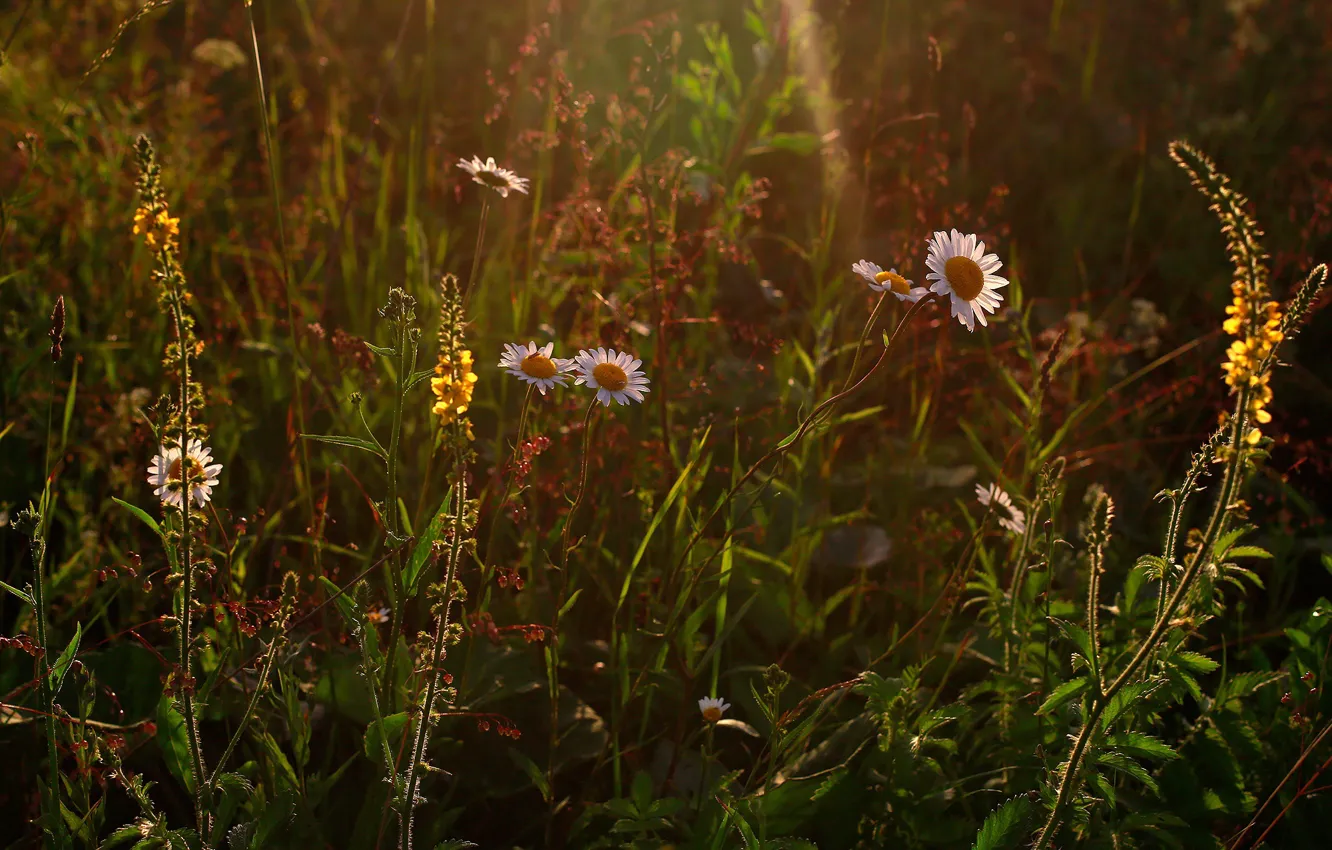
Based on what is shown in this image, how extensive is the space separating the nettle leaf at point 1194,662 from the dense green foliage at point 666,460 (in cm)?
2

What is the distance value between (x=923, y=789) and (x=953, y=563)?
68 centimetres

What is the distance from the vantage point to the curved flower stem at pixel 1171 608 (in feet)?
3.30

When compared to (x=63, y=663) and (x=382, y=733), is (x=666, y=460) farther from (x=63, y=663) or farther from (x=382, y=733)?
(x=63, y=663)

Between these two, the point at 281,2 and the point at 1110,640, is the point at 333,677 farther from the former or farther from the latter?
the point at 281,2

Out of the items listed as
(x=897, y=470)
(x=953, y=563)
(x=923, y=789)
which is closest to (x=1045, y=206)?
(x=897, y=470)

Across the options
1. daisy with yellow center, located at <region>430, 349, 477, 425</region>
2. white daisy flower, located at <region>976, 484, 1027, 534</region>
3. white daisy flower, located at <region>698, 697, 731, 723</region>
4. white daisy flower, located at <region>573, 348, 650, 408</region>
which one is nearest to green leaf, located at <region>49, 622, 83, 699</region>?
daisy with yellow center, located at <region>430, 349, 477, 425</region>

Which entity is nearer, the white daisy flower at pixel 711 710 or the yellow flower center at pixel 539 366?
the yellow flower center at pixel 539 366

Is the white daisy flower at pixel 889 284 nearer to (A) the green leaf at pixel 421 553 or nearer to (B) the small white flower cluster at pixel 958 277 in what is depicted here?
(B) the small white flower cluster at pixel 958 277

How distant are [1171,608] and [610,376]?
700mm

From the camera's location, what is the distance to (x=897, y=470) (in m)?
2.28

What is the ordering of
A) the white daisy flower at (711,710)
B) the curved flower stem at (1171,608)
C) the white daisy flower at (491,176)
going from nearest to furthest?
the curved flower stem at (1171,608) → the white daisy flower at (711,710) → the white daisy flower at (491,176)

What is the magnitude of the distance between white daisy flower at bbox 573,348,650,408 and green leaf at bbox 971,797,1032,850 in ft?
2.09

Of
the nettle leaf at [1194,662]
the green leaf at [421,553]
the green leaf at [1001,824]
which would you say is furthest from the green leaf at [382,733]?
the nettle leaf at [1194,662]

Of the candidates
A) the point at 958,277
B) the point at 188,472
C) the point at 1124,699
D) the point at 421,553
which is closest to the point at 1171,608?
the point at 1124,699
